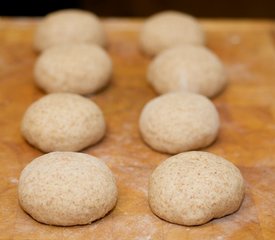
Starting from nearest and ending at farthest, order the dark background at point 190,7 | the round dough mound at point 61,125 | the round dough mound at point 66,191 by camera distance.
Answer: the round dough mound at point 66,191 → the round dough mound at point 61,125 → the dark background at point 190,7

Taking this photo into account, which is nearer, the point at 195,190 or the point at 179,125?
the point at 195,190

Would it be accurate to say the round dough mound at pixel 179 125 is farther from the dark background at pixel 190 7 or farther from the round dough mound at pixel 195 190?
the dark background at pixel 190 7

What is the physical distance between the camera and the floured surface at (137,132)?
6.12 feet

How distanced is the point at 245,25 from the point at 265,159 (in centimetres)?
118

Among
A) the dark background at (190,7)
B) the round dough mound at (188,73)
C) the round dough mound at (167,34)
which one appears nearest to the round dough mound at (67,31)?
the round dough mound at (167,34)

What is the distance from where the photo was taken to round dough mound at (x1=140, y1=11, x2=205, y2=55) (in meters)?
2.88

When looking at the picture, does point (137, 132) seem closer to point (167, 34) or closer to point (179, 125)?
point (179, 125)

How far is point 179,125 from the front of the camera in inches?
87.1

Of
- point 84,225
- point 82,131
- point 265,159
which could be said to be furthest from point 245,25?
point 84,225

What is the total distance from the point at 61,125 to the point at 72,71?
42 cm

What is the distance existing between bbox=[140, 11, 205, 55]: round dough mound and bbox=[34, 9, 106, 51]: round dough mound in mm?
242

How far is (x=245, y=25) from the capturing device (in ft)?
10.3

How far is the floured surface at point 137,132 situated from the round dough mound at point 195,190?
0.05 meters

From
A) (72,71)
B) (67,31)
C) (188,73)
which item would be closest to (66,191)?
(72,71)
